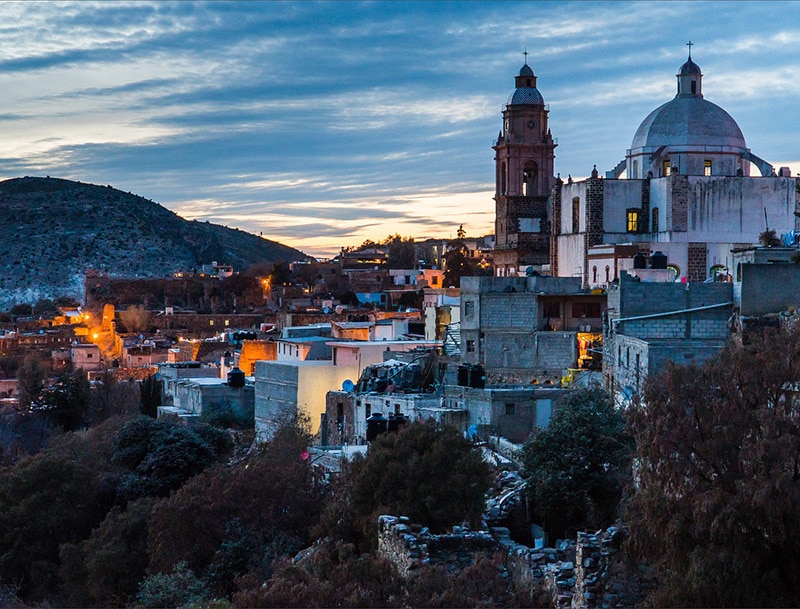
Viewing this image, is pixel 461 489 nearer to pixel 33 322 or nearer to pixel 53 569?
pixel 53 569

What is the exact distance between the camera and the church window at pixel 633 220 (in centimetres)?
4062

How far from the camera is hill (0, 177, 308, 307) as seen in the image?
15062 cm

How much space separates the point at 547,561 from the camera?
13594 mm

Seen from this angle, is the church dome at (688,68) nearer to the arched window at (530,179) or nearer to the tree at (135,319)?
the arched window at (530,179)

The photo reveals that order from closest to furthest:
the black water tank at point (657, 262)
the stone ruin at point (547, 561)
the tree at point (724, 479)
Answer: the tree at point (724, 479), the stone ruin at point (547, 561), the black water tank at point (657, 262)

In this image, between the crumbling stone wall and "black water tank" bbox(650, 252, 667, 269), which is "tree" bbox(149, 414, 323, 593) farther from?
"black water tank" bbox(650, 252, 667, 269)

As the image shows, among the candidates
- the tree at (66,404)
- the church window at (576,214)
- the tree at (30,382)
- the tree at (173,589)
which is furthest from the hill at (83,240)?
the tree at (173,589)

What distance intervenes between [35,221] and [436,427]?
154994mm

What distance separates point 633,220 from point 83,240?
127 meters

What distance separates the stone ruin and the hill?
13171 centimetres

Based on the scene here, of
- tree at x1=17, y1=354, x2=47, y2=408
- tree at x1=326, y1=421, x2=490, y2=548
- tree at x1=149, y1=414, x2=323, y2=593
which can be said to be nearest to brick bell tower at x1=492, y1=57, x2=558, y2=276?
tree at x1=17, y1=354, x2=47, y2=408

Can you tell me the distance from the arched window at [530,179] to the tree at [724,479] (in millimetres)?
40711

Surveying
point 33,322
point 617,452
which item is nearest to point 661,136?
point 617,452

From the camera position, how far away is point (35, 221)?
166750mm
